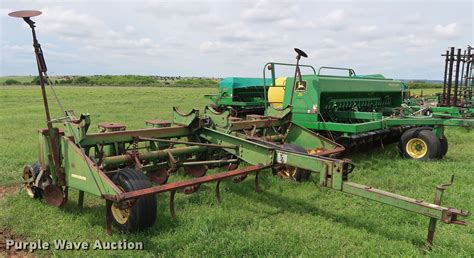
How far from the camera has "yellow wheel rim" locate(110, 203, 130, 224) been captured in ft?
13.6

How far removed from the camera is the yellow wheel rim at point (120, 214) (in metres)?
→ 4.15

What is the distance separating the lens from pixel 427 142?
25.2ft

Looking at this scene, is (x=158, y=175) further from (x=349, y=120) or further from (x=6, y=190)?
(x=349, y=120)

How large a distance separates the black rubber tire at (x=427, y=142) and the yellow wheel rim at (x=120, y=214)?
5.92 meters

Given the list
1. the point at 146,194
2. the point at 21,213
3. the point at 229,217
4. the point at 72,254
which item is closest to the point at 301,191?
the point at 229,217

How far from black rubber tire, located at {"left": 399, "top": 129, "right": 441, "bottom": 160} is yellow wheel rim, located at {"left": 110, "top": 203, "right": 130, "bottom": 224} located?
592 centimetres

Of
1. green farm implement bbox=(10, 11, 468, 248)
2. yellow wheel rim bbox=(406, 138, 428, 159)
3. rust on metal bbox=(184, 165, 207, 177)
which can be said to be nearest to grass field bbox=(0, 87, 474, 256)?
green farm implement bbox=(10, 11, 468, 248)

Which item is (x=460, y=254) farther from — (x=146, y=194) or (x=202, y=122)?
(x=202, y=122)

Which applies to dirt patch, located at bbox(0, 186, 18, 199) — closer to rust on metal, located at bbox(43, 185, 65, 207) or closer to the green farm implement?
the green farm implement

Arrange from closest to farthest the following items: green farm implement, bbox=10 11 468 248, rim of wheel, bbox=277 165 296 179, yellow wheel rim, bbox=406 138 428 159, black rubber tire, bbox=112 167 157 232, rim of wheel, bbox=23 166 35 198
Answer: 1. green farm implement, bbox=10 11 468 248
2. black rubber tire, bbox=112 167 157 232
3. rim of wheel, bbox=23 166 35 198
4. rim of wheel, bbox=277 165 296 179
5. yellow wheel rim, bbox=406 138 428 159

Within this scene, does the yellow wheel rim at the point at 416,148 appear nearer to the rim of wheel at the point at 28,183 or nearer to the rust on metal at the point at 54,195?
the rust on metal at the point at 54,195

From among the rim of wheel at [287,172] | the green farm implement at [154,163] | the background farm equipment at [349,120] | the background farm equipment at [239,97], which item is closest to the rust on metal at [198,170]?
the green farm implement at [154,163]

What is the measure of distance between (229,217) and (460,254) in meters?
2.34

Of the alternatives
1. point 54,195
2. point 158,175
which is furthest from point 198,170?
point 54,195
